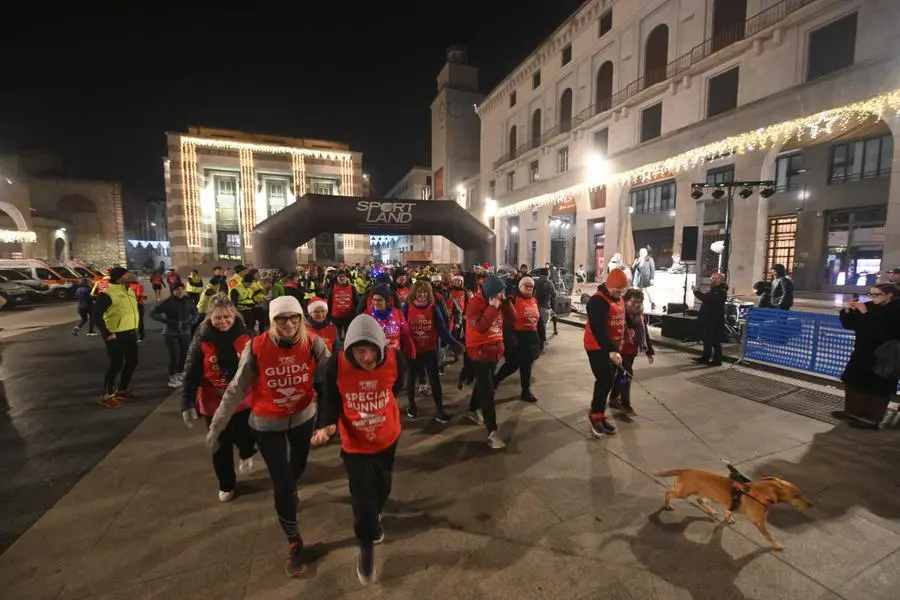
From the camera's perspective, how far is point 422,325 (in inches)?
204

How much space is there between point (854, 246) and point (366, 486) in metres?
26.2

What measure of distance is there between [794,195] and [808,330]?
65.3ft

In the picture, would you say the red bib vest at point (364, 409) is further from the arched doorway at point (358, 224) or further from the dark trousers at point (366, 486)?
the arched doorway at point (358, 224)

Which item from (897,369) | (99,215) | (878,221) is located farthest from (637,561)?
(99,215)

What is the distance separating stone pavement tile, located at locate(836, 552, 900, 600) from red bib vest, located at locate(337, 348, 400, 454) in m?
2.98

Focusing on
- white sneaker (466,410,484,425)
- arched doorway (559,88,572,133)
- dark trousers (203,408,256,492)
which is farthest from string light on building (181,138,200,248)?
dark trousers (203,408,256,492)

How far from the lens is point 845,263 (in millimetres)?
19281

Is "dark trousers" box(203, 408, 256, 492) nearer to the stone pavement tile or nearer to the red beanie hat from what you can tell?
the red beanie hat

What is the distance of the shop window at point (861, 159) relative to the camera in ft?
58.5

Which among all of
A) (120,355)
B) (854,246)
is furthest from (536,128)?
(120,355)

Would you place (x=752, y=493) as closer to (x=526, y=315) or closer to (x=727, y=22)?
(x=526, y=315)

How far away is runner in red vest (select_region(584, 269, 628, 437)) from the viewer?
4.40m

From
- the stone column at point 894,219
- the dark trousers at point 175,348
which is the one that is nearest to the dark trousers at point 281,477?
the dark trousers at point 175,348

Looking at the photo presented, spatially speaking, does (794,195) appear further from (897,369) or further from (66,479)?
(66,479)
